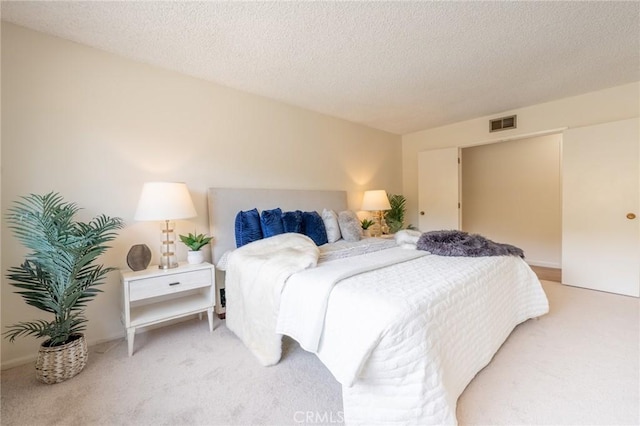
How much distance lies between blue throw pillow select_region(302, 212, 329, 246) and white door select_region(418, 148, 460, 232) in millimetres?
2523

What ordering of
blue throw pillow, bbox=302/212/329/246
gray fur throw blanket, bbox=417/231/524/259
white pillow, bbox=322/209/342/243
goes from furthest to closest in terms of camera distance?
1. white pillow, bbox=322/209/342/243
2. blue throw pillow, bbox=302/212/329/246
3. gray fur throw blanket, bbox=417/231/524/259

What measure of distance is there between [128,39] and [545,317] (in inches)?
164

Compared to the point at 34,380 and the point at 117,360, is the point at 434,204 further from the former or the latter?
the point at 34,380

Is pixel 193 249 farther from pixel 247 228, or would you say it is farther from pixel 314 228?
pixel 314 228

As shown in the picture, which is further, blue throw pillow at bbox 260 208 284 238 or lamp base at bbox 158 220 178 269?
blue throw pillow at bbox 260 208 284 238

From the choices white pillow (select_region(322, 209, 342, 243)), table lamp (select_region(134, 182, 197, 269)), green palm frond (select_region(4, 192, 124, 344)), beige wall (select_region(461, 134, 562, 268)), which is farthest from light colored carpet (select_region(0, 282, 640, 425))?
beige wall (select_region(461, 134, 562, 268))

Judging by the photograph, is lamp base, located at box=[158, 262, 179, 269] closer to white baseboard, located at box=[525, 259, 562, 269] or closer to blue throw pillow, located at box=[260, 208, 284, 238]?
blue throw pillow, located at box=[260, 208, 284, 238]

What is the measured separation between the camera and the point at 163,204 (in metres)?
2.10

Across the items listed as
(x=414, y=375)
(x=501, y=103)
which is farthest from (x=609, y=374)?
(x=501, y=103)

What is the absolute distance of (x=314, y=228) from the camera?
116 inches

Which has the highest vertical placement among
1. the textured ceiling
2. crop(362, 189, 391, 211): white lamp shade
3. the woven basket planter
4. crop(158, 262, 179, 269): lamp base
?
the textured ceiling

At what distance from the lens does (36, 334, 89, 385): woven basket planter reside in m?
1.67

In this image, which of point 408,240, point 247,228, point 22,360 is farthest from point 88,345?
point 408,240

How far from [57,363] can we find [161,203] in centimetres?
115
